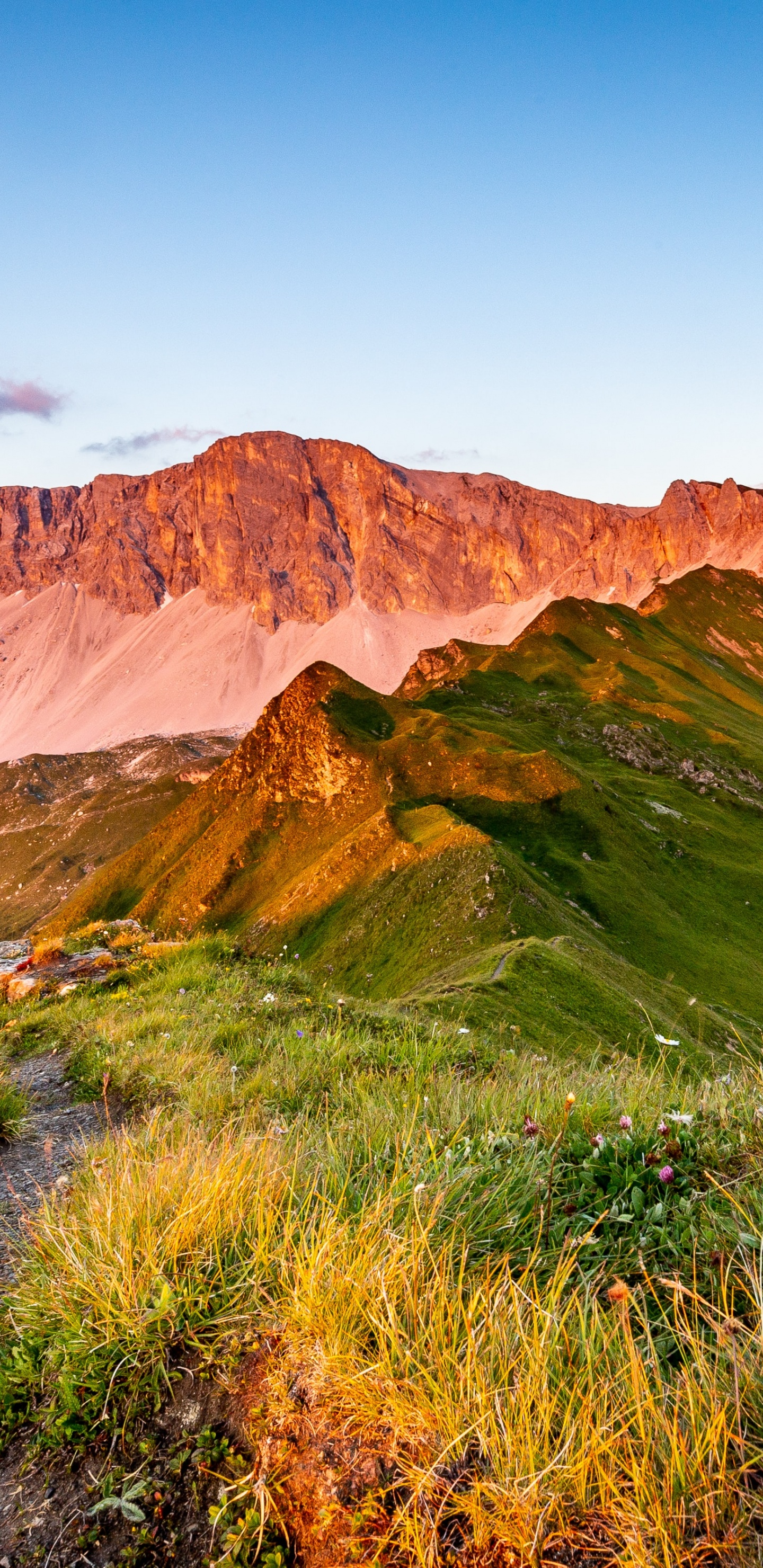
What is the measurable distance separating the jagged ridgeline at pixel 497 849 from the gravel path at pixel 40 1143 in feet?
73.3

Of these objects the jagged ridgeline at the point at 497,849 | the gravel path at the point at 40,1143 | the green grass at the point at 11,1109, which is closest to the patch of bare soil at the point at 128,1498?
the gravel path at the point at 40,1143

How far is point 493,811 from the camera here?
9500 centimetres

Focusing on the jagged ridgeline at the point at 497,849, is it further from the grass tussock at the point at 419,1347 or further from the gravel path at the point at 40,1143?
the grass tussock at the point at 419,1347

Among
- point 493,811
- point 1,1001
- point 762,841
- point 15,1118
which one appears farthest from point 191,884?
point 15,1118

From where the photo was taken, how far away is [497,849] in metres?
69.1

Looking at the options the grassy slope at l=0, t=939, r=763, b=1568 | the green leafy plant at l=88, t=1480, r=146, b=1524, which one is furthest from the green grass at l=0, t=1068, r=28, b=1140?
the green leafy plant at l=88, t=1480, r=146, b=1524

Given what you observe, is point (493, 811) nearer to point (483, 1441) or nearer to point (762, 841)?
point (762, 841)

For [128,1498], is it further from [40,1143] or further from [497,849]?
[497,849]

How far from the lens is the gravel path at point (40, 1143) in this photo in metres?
5.15

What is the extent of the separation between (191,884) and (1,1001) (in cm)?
10672

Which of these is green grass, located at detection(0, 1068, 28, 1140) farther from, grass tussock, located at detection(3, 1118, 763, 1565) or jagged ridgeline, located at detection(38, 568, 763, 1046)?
jagged ridgeline, located at detection(38, 568, 763, 1046)

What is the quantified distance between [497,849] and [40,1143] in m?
63.2

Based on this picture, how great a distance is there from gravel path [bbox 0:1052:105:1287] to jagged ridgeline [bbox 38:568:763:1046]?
2234 cm

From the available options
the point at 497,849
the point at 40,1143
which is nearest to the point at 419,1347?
the point at 40,1143
